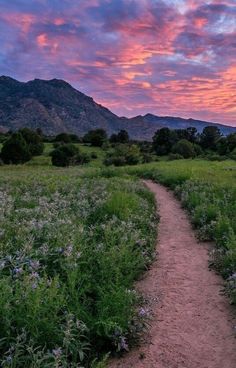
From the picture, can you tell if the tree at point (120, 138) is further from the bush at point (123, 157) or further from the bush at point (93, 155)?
the bush at point (93, 155)

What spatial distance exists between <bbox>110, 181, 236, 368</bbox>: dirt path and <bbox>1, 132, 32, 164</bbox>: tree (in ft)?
181

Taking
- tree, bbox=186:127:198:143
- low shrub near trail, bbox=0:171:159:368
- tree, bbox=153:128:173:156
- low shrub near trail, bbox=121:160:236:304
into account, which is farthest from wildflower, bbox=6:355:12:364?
tree, bbox=186:127:198:143

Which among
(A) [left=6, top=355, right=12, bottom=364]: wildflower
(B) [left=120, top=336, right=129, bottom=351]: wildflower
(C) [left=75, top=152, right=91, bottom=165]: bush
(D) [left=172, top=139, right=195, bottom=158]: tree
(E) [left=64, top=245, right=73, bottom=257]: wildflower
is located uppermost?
(E) [left=64, top=245, right=73, bottom=257]: wildflower

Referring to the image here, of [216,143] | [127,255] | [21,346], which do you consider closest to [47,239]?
[127,255]

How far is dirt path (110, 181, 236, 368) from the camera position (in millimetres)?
5574

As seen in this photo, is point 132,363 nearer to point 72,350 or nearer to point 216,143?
point 72,350

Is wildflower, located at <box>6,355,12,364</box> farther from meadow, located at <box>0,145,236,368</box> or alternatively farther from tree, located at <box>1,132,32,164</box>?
tree, located at <box>1,132,32,164</box>

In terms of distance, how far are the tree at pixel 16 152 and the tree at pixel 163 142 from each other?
1053 inches

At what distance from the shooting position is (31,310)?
16.5 feet

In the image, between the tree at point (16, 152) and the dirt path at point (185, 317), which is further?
the tree at point (16, 152)

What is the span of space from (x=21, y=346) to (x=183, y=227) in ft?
31.9

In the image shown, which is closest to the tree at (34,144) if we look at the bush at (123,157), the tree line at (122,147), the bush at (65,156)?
the tree line at (122,147)

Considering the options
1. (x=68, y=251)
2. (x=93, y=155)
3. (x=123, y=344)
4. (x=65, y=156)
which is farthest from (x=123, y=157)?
(x=123, y=344)

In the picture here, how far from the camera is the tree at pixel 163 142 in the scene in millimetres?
80250
